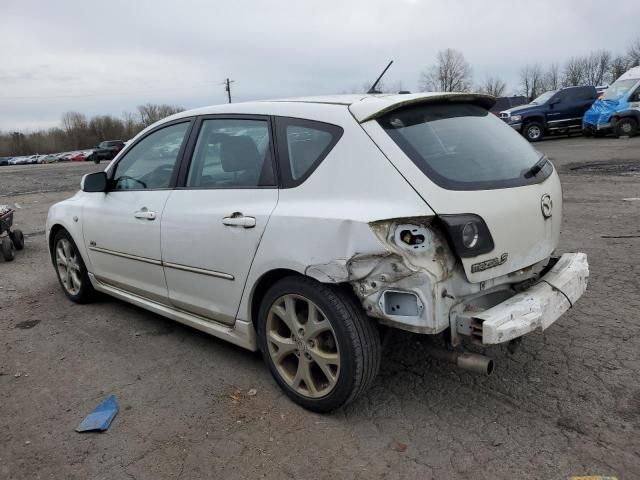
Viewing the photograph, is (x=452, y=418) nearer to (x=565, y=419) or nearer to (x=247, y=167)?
(x=565, y=419)

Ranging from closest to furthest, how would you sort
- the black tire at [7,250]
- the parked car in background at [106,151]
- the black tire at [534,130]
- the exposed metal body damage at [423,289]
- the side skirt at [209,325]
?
1. the exposed metal body damage at [423,289]
2. the side skirt at [209,325]
3. the black tire at [7,250]
4. the black tire at [534,130]
5. the parked car in background at [106,151]

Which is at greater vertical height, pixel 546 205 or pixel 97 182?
pixel 97 182

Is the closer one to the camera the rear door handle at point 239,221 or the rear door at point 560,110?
the rear door handle at point 239,221

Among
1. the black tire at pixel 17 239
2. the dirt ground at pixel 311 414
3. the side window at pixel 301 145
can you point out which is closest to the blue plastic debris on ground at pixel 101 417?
the dirt ground at pixel 311 414

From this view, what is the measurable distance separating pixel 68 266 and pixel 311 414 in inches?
125

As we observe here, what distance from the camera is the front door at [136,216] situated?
371cm

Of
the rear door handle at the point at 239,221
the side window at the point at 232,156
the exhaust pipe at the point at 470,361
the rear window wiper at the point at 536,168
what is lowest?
the exhaust pipe at the point at 470,361

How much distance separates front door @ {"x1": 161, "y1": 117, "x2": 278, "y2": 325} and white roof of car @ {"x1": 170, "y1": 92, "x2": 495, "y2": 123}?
0.33 feet

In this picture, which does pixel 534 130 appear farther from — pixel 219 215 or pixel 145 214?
pixel 219 215

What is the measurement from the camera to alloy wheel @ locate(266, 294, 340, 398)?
2.74 meters

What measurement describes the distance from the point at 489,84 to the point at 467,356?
85285mm

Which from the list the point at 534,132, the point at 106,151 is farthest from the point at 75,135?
the point at 534,132

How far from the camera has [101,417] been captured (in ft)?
9.75

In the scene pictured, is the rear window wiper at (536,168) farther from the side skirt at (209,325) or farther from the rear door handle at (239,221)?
the side skirt at (209,325)
